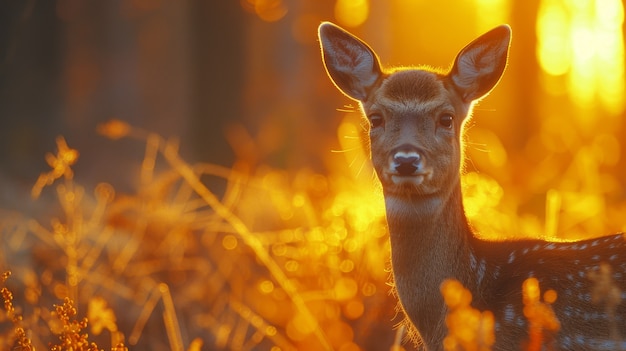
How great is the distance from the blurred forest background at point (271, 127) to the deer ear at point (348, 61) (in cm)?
59

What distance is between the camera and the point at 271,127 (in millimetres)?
20188

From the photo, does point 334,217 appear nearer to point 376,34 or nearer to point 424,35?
point 376,34

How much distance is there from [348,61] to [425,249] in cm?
122

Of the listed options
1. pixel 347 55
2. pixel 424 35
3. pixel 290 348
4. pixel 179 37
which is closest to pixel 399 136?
pixel 347 55

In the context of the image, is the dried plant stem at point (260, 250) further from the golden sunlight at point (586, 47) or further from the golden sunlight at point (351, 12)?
the golden sunlight at point (351, 12)

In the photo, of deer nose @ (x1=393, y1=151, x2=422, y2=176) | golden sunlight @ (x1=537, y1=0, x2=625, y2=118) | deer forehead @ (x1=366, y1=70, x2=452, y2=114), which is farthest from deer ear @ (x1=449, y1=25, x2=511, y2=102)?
golden sunlight @ (x1=537, y1=0, x2=625, y2=118)

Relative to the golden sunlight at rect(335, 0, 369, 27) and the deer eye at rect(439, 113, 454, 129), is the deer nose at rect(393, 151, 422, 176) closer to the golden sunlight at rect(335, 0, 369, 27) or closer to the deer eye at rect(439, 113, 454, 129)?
the deer eye at rect(439, 113, 454, 129)

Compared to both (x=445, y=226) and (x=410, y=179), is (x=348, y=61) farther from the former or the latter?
(x=445, y=226)

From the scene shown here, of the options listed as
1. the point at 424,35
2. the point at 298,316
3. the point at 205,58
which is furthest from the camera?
the point at 424,35

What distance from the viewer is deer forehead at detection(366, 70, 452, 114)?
17.9 feet

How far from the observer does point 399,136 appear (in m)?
5.36

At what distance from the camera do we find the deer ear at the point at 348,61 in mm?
5816

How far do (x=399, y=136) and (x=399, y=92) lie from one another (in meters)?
0.29

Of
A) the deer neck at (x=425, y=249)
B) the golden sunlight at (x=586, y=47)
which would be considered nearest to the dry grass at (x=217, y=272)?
the deer neck at (x=425, y=249)
